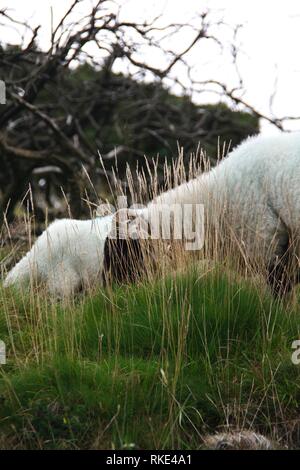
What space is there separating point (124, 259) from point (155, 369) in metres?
1.42

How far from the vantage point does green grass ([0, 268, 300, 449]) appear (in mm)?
3725

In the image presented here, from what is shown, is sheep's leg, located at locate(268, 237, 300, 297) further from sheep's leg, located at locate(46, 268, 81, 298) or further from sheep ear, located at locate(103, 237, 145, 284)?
sheep's leg, located at locate(46, 268, 81, 298)

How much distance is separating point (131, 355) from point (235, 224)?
1669 mm

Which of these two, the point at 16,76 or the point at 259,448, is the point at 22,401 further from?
the point at 16,76

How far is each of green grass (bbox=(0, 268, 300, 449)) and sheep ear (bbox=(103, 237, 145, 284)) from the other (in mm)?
387

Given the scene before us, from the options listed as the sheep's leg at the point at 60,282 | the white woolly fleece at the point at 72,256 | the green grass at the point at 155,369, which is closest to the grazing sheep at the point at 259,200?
the green grass at the point at 155,369

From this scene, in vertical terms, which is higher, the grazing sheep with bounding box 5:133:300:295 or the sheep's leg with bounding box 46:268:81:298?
the grazing sheep with bounding box 5:133:300:295

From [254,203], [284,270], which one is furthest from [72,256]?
[284,270]

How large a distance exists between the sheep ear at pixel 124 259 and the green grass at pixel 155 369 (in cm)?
39

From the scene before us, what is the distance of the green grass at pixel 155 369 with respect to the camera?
3725 mm

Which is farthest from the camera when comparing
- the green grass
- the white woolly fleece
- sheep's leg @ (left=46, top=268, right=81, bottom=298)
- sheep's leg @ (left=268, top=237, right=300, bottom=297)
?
the white woolly fleece

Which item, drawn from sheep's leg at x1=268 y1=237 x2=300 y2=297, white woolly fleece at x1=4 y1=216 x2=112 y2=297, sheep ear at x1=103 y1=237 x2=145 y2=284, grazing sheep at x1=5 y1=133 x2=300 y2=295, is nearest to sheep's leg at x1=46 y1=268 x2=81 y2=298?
white woolly fleece at x1=4 y1=216 x2=112 y2=297

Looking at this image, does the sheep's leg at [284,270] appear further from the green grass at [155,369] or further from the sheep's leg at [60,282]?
the sheep's leg at [60,282]

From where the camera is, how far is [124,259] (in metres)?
5.40
